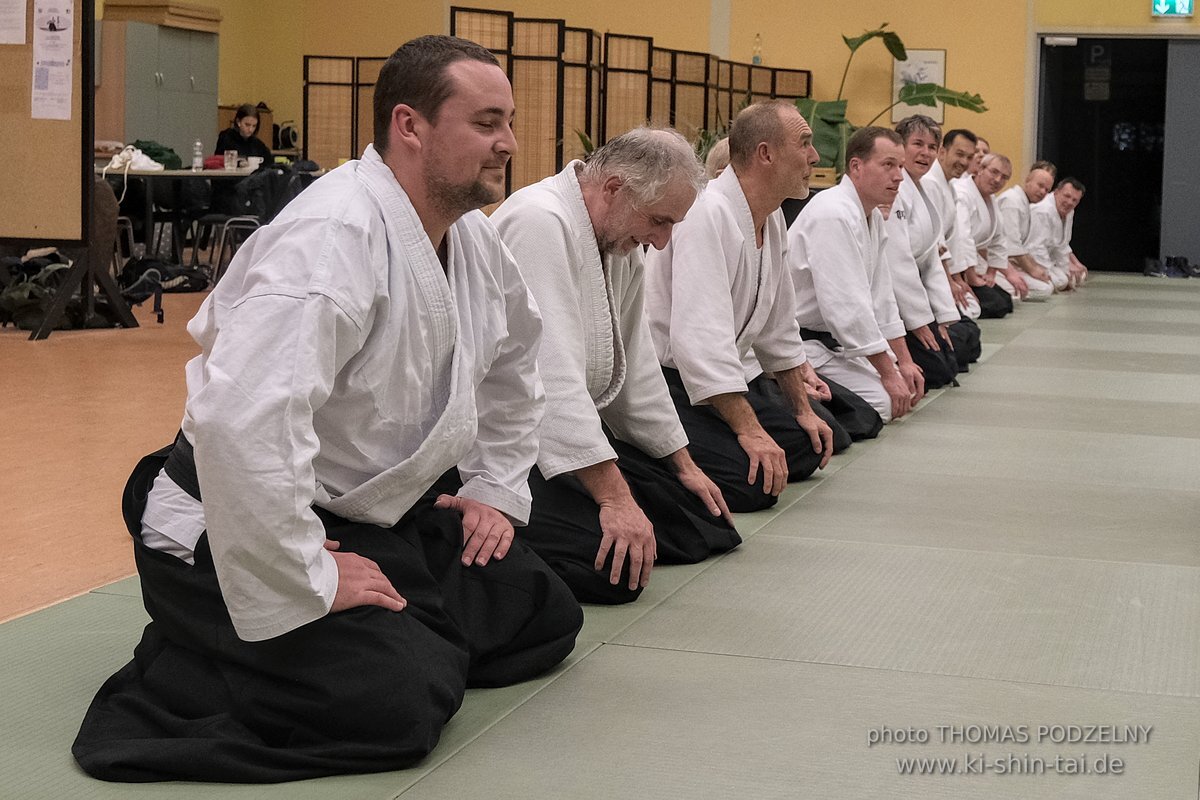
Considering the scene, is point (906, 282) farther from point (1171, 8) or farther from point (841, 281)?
point (1171, 8)

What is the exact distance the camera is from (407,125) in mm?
2527

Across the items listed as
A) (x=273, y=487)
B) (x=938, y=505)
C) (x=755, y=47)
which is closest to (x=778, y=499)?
(x=938, y=505)

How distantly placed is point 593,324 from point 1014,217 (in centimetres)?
1024

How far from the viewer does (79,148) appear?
8.27m

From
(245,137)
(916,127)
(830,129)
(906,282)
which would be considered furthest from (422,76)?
(830,129)

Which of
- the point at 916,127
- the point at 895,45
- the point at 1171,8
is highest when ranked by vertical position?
the point at 1171,8

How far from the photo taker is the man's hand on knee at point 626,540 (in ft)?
10.7

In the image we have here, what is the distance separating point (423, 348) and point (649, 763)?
2.52 ft

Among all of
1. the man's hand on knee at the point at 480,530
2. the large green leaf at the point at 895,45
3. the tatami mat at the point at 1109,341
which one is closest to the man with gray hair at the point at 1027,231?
the tatami mat at the point at 1109,341

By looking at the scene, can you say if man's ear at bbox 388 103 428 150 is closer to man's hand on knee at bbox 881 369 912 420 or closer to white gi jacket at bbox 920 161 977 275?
man's hand on knee at bbox 881 369 912 420

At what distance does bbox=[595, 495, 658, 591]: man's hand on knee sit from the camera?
10.7ft

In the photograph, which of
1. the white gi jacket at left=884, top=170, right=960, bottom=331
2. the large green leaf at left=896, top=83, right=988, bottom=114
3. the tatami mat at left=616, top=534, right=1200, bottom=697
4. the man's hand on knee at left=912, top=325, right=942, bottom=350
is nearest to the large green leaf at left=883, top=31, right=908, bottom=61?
the large green leaf at left=896, top=83, right=988, bottom=114

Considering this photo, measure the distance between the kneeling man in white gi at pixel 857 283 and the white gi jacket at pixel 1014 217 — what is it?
6.75m

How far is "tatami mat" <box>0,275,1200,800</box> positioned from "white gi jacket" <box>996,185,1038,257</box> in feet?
26.7
